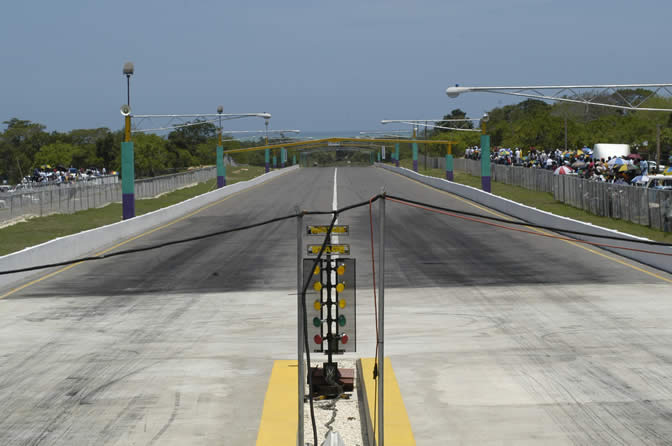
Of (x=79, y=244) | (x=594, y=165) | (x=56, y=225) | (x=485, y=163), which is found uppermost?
(x=485, y=163)

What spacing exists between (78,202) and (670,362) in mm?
38849

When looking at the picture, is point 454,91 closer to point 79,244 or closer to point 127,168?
point 127,168

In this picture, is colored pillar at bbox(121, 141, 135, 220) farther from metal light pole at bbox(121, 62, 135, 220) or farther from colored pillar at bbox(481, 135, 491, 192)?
colored pillar at bbox(481, 135, 491, 192)

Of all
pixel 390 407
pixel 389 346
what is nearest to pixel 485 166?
pixel 389 346

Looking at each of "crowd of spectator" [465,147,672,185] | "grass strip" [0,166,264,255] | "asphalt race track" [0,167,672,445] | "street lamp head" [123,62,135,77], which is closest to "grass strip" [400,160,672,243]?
"crowd of spectator" [465,147,672,185]

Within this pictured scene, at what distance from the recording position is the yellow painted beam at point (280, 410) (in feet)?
29.2

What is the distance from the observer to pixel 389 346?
13.6m

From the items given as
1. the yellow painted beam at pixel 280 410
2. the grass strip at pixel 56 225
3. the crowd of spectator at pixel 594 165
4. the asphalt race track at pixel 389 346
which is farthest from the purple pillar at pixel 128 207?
the yellow painted beam at pixel 280 410

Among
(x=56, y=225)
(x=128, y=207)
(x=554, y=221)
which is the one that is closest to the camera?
(x=554, y=221)

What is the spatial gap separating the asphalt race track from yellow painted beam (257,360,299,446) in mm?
189

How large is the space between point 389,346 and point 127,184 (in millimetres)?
25849

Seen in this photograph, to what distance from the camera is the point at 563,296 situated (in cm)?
1803

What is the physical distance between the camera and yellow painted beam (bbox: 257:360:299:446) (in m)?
8.91

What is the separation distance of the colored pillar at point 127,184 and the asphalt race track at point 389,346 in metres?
11.6
